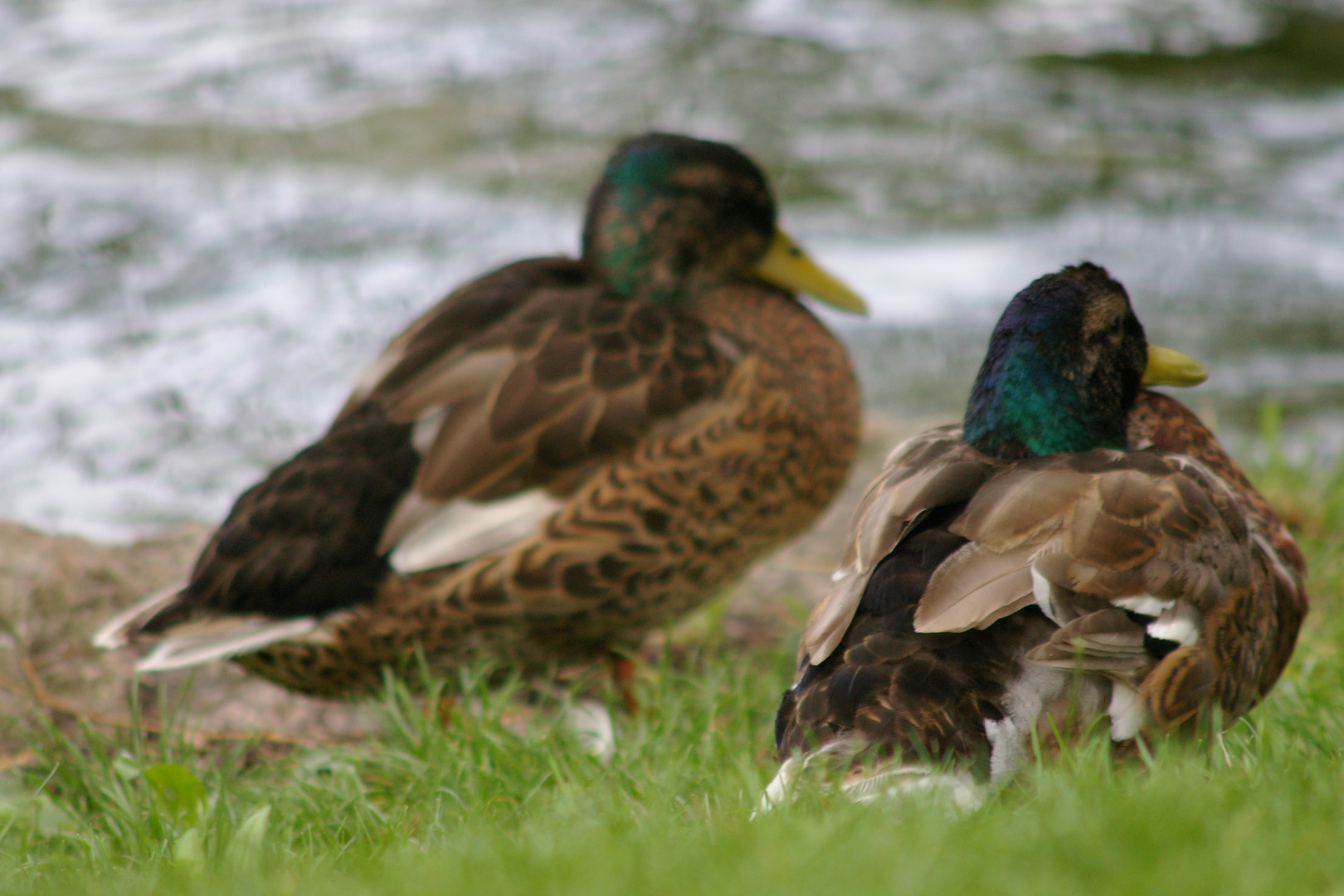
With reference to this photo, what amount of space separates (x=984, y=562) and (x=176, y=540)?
3116 mm

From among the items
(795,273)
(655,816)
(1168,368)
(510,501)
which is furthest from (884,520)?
(795,273)

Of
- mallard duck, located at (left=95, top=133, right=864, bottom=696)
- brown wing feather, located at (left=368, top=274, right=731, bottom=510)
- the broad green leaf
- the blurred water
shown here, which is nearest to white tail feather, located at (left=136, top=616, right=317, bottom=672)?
mallard duck, located at (left=95, top=133, right=864, bottom=696)

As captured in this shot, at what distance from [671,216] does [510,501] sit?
3.18ft

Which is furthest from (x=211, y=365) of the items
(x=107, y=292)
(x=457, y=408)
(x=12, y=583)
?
(x=457, y=408)

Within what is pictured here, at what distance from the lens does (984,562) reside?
249 centimetres

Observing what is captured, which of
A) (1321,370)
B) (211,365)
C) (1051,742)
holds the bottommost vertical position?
(1321,370)

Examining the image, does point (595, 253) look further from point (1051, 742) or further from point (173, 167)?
point (173, 167)

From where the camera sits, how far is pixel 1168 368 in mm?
3105

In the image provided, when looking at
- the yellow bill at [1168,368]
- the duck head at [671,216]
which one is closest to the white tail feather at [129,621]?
the duck head at [671,216]

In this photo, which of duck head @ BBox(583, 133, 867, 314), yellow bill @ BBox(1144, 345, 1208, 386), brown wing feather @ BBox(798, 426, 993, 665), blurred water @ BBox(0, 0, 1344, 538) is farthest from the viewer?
blurred water @ BBox(0, 0, 1344, 538)

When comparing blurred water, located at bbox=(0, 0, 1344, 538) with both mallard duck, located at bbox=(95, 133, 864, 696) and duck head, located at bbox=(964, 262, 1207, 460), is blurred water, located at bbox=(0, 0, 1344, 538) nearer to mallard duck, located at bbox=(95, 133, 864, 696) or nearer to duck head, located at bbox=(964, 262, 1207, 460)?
mallard duck, located at bbox=(95, 133, 864, 696)

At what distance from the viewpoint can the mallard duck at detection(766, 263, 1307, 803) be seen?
2.44 meters

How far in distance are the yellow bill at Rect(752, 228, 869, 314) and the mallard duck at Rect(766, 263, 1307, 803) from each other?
5.43 ft

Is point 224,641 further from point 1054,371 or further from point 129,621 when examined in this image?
point 1054,371
